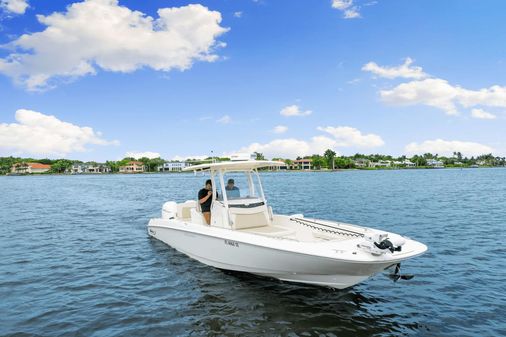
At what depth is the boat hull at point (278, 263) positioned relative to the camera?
7.43m

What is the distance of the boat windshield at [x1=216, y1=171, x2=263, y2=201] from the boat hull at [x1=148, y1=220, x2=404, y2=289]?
1.54 metres

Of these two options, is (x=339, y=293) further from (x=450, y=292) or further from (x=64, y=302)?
(x=64, y=302)

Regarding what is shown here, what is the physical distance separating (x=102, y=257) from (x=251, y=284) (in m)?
6.29

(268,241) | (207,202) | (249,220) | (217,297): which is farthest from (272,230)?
(217,297)

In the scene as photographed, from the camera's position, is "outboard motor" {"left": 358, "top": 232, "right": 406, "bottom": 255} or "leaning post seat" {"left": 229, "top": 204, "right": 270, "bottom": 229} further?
"leaning post seat" {"left": 229, "top": 204, "right": 270, "bottom": 229}

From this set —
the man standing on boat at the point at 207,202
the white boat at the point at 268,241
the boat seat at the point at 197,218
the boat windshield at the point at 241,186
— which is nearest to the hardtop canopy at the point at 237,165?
the white boat at the point at 268,241

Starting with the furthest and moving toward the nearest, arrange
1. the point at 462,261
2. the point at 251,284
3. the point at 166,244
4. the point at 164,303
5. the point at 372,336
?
the point at 166,244 < the point at 462,261 < the point at 251,284 < the point at 164,303 < the point at 372,336

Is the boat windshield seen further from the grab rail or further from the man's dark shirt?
the grab rail

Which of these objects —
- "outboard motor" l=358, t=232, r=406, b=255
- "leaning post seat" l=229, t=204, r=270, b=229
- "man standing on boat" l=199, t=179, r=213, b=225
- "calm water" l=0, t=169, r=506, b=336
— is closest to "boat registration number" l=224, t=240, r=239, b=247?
"leaning post seat" l=229, t=204, r=270, b=229

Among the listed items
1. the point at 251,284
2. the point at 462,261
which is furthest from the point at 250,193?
the point at 462,261

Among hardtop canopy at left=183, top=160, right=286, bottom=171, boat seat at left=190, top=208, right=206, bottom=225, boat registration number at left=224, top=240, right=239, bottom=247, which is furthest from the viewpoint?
boat seat at left=190, top=208, right=206, bottom=225

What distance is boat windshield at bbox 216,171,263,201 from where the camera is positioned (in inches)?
425

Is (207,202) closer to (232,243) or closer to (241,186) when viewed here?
(241,186)

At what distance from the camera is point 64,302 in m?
8.51
